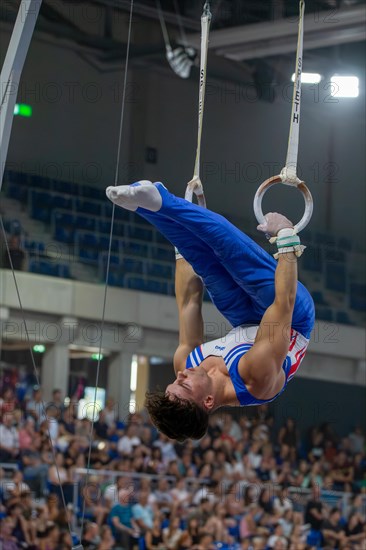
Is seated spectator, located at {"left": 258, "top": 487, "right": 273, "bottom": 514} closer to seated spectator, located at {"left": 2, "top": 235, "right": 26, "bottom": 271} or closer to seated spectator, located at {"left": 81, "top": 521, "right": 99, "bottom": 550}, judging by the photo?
seated spectator, located at {"left": 81, "top": 521, "right": 99, "bottom": 550}

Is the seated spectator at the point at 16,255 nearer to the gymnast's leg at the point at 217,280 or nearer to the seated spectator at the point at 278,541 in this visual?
the seated spectator at the point at 278,541

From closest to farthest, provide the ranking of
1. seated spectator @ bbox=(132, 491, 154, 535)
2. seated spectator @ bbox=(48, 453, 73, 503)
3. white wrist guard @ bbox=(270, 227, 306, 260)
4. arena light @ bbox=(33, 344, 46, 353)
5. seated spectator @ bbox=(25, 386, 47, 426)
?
white wrist guard @ bbox=(270, 227, 306, 260) → seated spectator @ bbox=(132, 491, 154, 535) → seated spectator @ bbox=(48, 453, 73, 503) → seated spectator @ bbox=(25, 386, 47, 426) → arena light @ bbox=(33, 344, 46, 353)

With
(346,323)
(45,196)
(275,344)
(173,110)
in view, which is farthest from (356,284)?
(275,344)

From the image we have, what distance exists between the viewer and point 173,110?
14922mm

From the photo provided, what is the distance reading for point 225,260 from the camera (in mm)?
4609

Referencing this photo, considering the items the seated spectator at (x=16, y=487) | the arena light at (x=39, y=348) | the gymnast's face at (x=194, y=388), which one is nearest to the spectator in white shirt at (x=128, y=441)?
the seated spectator at (x=16, y=487)

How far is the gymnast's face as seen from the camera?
429 cm

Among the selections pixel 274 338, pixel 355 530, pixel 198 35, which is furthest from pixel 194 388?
pixel 198 35

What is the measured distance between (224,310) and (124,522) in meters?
5.85

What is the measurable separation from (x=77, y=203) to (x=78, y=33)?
8.25 ft

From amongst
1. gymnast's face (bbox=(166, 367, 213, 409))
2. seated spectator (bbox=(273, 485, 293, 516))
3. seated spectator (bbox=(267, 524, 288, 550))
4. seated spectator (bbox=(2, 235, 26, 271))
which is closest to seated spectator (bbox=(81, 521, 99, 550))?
seated spectator (bbox=(267, 524, 288, 550))

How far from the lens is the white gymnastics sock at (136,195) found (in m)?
4.19

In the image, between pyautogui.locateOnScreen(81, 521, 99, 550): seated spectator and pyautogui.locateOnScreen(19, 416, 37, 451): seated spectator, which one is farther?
pyautogui.locateOnScreen(19, 416, 37, 451): seated spectator

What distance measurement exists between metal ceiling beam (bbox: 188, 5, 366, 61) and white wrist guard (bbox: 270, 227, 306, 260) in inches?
291
